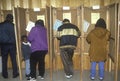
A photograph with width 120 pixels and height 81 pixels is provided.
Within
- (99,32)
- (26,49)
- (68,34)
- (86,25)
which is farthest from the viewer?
(86,25)

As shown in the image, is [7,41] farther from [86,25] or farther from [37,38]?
[86,25]

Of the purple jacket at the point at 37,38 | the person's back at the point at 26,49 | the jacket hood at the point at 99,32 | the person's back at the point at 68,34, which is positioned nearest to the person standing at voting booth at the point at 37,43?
the purple jacket at the point at 37,38

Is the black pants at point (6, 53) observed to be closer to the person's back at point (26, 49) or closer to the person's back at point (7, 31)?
the person's back at point (7, 31)

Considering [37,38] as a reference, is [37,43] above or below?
below

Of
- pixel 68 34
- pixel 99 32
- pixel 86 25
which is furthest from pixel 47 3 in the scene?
pixel 99 32

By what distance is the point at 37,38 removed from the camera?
6105 millimetres

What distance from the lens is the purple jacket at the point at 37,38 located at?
6.08 m

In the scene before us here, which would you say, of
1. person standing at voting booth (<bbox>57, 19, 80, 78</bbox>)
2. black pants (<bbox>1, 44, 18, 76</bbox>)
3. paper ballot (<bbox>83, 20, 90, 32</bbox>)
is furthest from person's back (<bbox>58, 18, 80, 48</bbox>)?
black pants (<bbox>1, 44, 18, 76</bbox>)

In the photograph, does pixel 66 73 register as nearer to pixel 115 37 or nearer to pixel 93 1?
pixel 115 37

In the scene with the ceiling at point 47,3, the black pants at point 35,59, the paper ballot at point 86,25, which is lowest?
the black pants at point 35,59

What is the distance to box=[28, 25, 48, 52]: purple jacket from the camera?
6.08 metres

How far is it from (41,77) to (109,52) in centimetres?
201

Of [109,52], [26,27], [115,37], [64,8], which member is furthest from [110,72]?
[26,27]

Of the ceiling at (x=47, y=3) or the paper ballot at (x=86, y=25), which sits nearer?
the paper ballot at (x=86, y=25)
